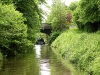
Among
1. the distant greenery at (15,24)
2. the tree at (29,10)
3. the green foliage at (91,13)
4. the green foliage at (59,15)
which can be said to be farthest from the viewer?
the green foliage at (59,15)

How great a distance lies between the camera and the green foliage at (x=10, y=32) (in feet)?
83.0

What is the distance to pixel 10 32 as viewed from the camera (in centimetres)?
2783

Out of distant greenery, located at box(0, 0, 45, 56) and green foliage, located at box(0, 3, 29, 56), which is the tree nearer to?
distant greenery, located at box(0, 0, 45, 56)

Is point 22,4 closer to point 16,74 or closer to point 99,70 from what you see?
point 16,74

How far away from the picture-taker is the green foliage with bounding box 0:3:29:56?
83.0 feet

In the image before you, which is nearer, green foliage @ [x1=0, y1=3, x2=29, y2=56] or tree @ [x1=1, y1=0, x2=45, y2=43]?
green foliage @ [x1=0, y1=3, x2=29, y2=56]

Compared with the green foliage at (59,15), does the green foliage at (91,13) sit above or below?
below

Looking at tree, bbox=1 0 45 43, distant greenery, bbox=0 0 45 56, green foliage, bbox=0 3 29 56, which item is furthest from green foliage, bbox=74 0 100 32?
tree, bbox=1 0 45 43

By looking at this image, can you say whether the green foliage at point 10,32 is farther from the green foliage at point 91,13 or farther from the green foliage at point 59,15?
the green foliage at point 59,15

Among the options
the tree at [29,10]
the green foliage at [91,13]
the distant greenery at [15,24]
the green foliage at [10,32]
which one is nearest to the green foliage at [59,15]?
the distant greenery at [15,24]

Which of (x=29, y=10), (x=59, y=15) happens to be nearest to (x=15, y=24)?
(x=29, y=10)

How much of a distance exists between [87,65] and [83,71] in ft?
1.79

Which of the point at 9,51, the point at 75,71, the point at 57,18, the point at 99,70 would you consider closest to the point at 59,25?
the point at 57,18

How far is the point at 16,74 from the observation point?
64.7ft
